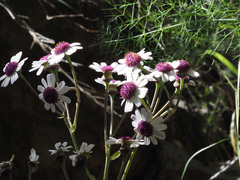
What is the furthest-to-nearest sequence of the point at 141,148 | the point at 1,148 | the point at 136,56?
the point at 141,148
the point at 1,148
the point at 136,56

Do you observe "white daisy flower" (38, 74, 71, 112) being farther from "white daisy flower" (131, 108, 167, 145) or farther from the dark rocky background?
the dark rocky background

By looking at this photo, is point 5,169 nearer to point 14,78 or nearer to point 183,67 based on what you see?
point 14,78

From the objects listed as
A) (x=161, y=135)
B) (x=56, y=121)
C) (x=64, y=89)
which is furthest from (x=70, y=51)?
(x=56, y=121)

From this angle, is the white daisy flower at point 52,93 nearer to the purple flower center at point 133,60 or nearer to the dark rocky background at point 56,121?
the purple flower center at point 133,60

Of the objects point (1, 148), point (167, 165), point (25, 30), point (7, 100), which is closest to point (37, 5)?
point (25, 30)

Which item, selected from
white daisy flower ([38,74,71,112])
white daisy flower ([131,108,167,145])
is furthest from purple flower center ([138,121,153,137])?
white daisy flower ([38,74,71,112])

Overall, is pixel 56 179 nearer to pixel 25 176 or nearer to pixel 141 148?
pixel 25 176
